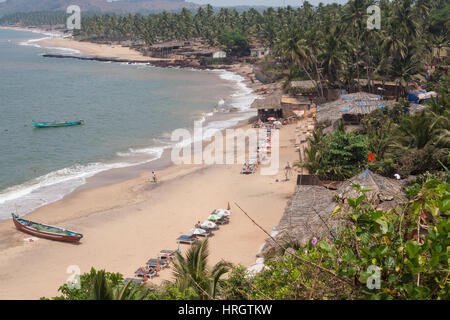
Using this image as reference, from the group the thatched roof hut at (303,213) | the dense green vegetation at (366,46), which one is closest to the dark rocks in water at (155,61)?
the dense green vegetation at (366,46)

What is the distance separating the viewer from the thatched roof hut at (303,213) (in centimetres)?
1495

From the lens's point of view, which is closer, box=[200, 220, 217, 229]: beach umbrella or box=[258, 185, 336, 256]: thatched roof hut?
box=[258, 185, 336, 256]: thatched roof hut

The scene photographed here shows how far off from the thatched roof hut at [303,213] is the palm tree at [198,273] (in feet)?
18.4

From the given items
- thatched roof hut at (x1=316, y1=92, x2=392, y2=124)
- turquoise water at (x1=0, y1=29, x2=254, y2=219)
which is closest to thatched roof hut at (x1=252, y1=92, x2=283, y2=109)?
turquoise water at (x1=0, y1=29, x2=254, y2=219)

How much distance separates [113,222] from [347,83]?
28.7 meters

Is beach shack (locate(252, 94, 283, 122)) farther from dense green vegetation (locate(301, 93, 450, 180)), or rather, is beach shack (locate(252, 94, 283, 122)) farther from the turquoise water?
dense green vegetation (locate(301, 93, 450, 180))

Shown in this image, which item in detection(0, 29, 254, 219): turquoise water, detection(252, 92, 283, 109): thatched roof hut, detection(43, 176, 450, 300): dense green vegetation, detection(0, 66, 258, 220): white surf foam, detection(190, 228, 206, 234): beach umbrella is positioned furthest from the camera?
detection(252, 92, 283, 109): thatched roof hut

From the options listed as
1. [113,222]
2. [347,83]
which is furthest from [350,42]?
[113,222]

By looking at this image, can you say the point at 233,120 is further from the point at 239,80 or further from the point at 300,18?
the point at 300,18

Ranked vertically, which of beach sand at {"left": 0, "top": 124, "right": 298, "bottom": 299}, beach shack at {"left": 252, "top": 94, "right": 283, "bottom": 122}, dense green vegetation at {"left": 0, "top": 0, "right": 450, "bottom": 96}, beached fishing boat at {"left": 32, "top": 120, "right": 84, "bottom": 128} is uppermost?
dense green vegetation at {"left": 0, "top": 0, "right": 450, "bottom": 96}

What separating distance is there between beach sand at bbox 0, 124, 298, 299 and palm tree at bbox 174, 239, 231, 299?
24.2ft

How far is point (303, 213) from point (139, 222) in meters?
8.27

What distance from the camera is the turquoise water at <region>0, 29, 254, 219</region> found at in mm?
29203

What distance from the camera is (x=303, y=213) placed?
17.2m
